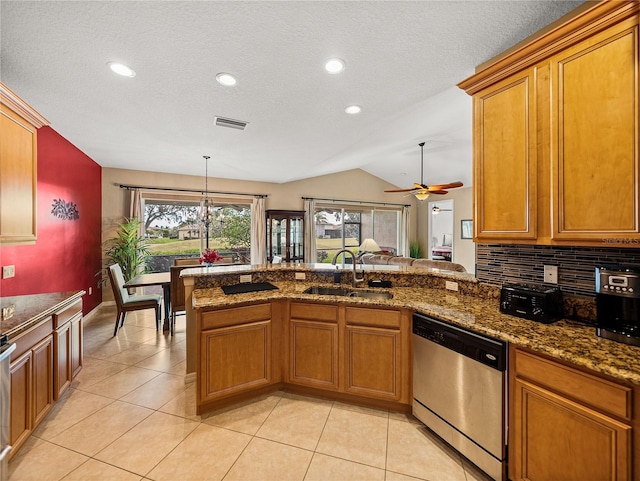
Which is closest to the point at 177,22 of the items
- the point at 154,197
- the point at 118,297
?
the point at 118,297

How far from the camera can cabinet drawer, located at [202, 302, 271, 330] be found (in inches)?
79.9

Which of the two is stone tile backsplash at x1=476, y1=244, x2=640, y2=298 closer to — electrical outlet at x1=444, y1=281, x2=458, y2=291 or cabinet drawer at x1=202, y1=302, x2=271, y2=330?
electrical outlet at x1=444, y1=281, x2=458, y2=291

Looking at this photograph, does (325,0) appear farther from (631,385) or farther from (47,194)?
(47,194)

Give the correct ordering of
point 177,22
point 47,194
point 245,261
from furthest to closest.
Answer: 1. point 245,261
2. point 47,194
3. point 177,22

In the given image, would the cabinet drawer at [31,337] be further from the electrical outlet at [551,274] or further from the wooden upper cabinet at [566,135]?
the electrical outlet at [551,274]

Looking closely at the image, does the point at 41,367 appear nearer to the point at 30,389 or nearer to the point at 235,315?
the point at 30,389

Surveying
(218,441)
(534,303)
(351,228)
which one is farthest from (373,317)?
(351,228)

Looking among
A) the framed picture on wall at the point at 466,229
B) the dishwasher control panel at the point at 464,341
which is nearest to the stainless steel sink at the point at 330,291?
the dishwasher control panel at the point at 464,341

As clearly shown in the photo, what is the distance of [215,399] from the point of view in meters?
2.07

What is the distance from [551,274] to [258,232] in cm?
535

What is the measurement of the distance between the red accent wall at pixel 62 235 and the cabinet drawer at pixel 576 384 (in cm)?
395

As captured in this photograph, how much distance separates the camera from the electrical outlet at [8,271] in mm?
2424

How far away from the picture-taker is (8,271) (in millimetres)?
2477

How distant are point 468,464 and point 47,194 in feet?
15.4
